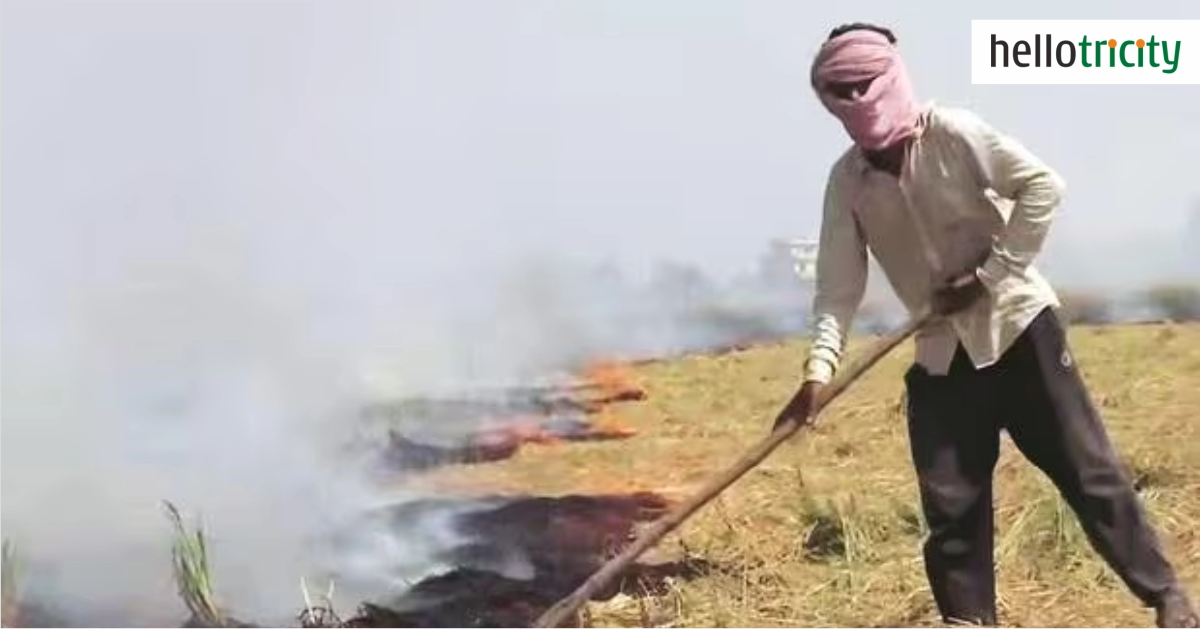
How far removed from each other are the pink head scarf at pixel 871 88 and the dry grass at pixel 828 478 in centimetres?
78

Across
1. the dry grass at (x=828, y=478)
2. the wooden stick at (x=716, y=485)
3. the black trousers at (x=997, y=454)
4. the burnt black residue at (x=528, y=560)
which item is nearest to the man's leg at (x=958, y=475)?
the black trousers at (x=997, y=454)

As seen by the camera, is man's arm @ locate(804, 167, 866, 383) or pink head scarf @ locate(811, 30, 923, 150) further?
man's arm @ locate(804, 167, 866, 383)

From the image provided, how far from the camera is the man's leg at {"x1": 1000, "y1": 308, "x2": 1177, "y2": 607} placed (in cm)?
319

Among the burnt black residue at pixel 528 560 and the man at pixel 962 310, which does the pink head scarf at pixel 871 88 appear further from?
the burnt black residue at pixel 528 560

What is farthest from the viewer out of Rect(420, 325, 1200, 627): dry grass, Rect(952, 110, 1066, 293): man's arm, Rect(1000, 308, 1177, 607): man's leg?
Rect(420, 325, 1200, 627): dry grass

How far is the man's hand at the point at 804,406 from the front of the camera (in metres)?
3.24

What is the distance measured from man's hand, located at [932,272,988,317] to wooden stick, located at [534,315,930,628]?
0.04 metres

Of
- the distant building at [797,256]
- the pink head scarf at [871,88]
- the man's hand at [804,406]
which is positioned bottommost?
the man's hand at [804,406]

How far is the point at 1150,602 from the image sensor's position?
3.26 m

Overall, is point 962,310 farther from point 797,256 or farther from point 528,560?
point 528,560

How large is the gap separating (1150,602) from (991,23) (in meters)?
1.15

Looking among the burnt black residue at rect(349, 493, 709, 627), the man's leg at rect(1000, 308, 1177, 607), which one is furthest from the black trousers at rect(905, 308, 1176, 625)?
the burnt black residue at rect(349, 493, 709, 627)

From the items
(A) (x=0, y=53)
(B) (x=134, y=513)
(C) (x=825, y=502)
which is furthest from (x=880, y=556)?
(A) (x=0, y=53)

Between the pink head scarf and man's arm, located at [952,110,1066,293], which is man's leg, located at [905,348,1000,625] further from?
the pink head scarf
